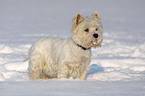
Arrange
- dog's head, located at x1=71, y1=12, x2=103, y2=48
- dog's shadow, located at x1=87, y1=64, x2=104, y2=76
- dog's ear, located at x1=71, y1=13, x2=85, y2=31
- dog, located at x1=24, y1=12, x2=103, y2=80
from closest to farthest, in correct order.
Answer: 1. dog's head, located at x1=71, y1=12, x2=103, y2=48
2. dog, located at x1=24, y1=12, x2=103, y2=80
3. dog's ear, located at x1=71, y1=13, x2=85, y2=31
4. dog's shadow, located at x1=87, y1=64, x2=104, y2=76

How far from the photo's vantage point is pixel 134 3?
59438 millimetres

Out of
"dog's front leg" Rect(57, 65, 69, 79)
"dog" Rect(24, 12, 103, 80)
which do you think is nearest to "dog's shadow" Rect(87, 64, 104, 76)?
"dog" Rect(24, 12, 103, 80)

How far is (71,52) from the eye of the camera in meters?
6.93

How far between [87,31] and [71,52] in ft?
1.91

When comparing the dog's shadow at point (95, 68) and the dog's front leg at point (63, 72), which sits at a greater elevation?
the dog's front leg at point (63, 72)

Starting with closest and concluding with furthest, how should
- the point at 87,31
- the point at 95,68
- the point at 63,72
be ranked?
the point at 87,31 < the point at 63,72 < the point at 95,68

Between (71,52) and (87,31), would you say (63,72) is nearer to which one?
(71,52)

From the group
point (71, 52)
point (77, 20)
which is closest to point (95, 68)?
point (71, 52)

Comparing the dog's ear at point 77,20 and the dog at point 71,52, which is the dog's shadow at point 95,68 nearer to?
the dog at point 71,52

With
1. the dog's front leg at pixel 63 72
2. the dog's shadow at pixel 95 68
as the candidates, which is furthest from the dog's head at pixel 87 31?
the dog's shadow at pixel 95 68

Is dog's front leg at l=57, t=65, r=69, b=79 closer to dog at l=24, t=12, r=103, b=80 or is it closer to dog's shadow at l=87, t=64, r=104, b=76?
dog at l=24, t=12, r=103, b=80

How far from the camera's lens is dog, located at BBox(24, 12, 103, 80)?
676 cm

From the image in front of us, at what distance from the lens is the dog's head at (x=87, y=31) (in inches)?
261

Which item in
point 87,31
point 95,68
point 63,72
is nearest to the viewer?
point 87,31
